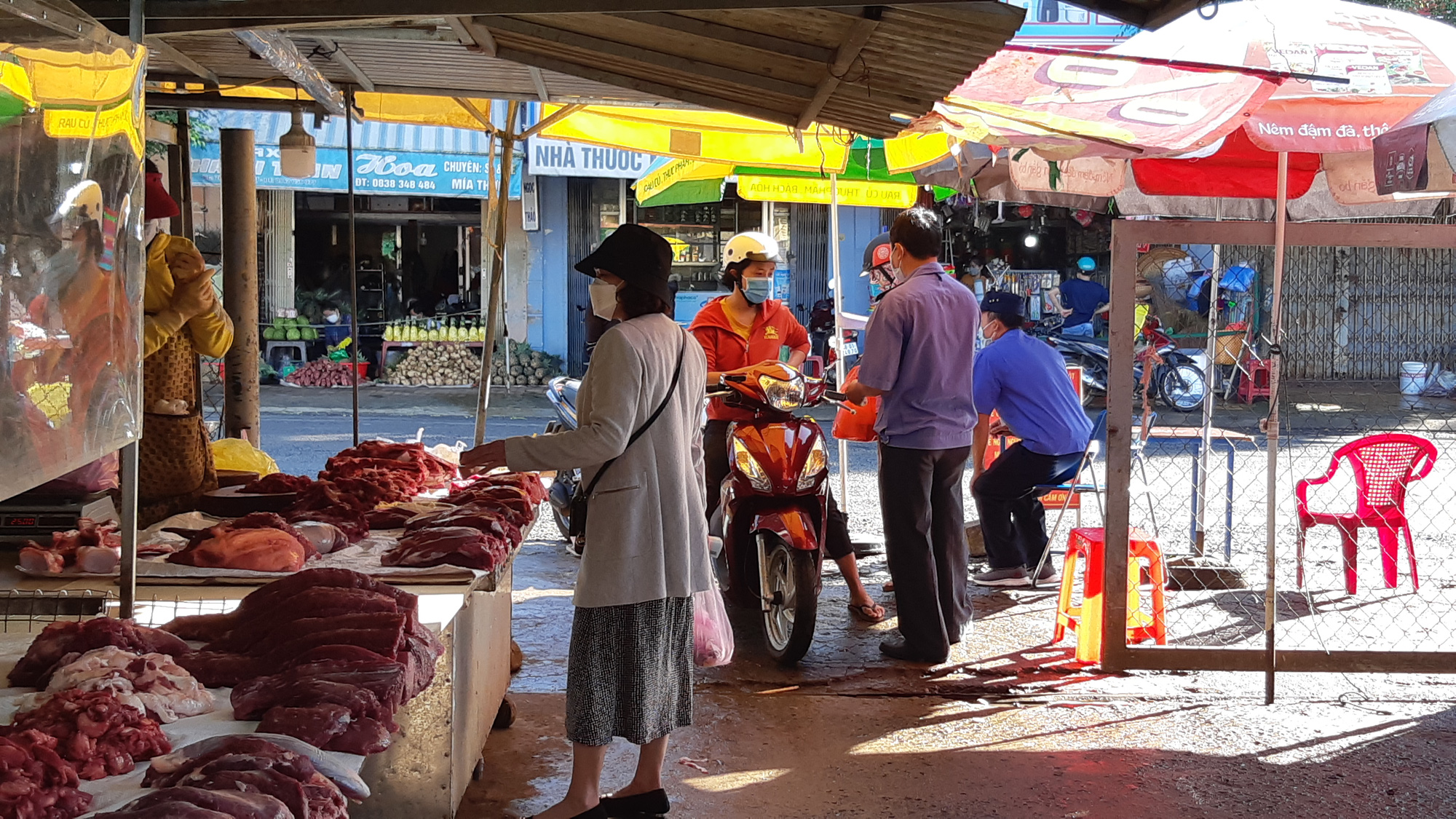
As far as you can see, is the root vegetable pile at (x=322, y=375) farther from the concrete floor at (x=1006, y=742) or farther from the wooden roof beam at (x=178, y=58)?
the concrete floor at (x=1006, y=742)

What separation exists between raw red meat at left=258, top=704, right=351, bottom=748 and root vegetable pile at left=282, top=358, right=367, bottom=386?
681 inches

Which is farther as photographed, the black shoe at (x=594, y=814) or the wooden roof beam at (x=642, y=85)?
the wooden roof beam at (x=642, y=85)

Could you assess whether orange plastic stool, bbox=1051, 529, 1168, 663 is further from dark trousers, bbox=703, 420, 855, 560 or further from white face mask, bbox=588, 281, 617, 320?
white face mask, bbox=588, 281, 617, 320

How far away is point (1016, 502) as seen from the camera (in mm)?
7715

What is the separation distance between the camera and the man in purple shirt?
238 inches

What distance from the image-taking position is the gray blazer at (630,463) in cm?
389

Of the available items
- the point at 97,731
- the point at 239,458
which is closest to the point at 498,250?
the point at 239,458

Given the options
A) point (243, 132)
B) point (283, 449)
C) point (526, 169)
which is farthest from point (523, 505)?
point (526, 169)

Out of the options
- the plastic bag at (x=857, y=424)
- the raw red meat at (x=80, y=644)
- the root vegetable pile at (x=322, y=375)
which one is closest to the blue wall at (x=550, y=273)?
the root vegetable pile at (x=322, y=375)

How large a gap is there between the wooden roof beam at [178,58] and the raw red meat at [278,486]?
1778 mm

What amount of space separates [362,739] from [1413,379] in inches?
608

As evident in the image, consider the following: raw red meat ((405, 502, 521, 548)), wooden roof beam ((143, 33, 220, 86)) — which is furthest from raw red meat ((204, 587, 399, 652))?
wooden roof beam ((143, 33, 220, 86))

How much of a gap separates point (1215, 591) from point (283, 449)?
30.5 ft

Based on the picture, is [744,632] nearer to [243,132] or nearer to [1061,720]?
[1061,720]
